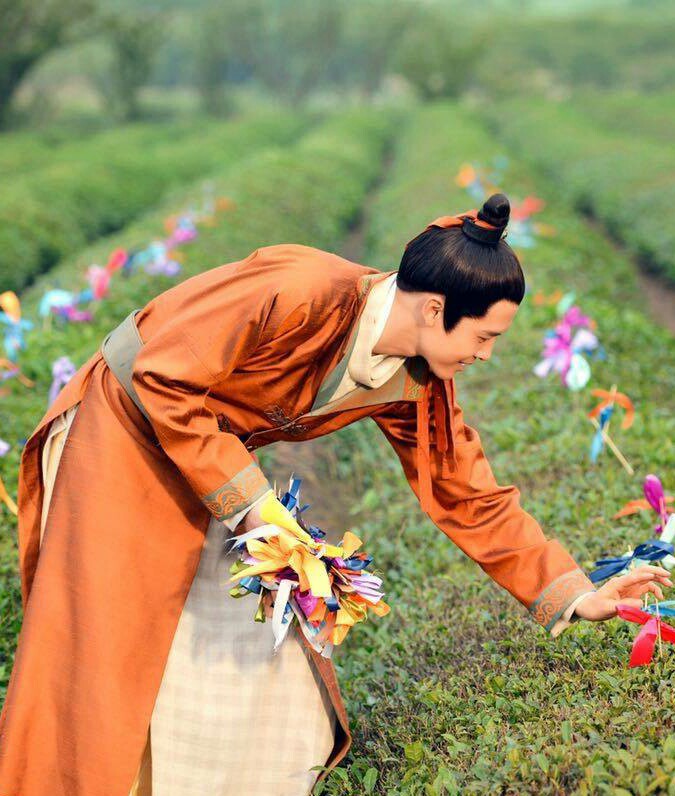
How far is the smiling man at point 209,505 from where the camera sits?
7.45 ft

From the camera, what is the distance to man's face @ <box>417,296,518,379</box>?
7.44 feet

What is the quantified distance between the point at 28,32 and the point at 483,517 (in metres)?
28.9

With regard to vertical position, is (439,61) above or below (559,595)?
below

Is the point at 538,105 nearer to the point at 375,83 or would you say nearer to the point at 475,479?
the point at 375,83

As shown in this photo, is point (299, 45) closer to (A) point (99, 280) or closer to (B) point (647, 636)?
(A) point (99, 280)

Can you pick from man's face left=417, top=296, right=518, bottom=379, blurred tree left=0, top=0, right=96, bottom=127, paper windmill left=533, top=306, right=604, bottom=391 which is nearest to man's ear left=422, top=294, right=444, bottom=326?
man's face left=417, top=296, right=518, bottom=379

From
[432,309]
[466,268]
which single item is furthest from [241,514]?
[466,268]

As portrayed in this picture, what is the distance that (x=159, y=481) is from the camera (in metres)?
2.47

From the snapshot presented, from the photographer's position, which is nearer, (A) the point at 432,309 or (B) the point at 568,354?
(A) the point at 432,309

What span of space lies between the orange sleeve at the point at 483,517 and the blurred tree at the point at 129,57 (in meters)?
33.5

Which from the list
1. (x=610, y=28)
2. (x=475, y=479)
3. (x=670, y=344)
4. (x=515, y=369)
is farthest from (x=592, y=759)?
(x=610, y=28)

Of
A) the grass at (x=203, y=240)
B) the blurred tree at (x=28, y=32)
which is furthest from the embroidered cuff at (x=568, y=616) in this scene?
the blurred tree at (x=28, y=32)

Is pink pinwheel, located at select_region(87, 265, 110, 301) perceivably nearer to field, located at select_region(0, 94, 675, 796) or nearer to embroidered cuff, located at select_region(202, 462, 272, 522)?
field, located at select_region(0, 94, 675, 796)

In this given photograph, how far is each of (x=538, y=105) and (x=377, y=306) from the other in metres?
33.3
